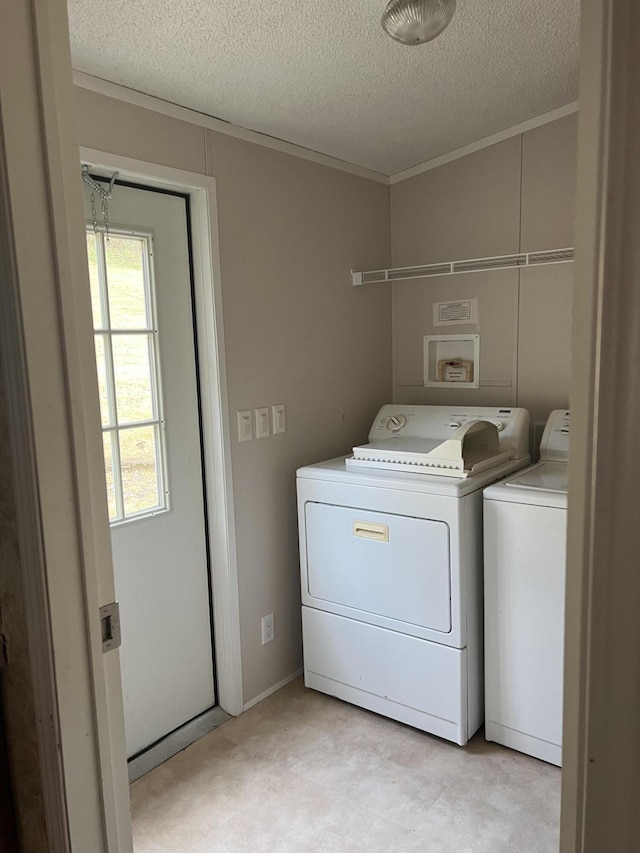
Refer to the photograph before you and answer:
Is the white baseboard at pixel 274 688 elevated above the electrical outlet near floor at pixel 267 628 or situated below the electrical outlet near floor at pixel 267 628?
below

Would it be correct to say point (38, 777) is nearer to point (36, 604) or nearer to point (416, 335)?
point (36, 604)

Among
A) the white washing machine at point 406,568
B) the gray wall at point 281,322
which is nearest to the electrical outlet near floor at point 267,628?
the gray wall at point 281,322

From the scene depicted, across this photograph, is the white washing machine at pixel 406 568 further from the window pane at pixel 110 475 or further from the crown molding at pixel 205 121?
the crown molding at pixel 205 121

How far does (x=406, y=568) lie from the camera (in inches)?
88.1

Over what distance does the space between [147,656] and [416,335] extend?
1858mm

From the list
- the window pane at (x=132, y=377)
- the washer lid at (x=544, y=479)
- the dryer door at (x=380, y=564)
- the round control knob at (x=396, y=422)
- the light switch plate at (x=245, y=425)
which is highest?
the window pane at (x=132, y=377)

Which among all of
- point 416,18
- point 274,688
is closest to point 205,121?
point 416,18

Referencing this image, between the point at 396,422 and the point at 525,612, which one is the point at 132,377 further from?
the point at 525,612

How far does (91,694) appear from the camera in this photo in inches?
37.2

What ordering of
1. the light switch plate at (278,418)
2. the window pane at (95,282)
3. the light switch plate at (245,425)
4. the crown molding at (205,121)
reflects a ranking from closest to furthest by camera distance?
the crown molding at (205,121) < the window pane at (95,282) < the light switch plate at (245,425) < the light switch plate at (278,418)

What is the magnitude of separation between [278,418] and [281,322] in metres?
0.39

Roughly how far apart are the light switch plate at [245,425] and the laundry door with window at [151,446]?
16 cm

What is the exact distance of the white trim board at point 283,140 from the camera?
1870 mm

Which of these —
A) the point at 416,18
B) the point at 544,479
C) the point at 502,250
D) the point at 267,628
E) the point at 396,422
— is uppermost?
the point at 416,18
